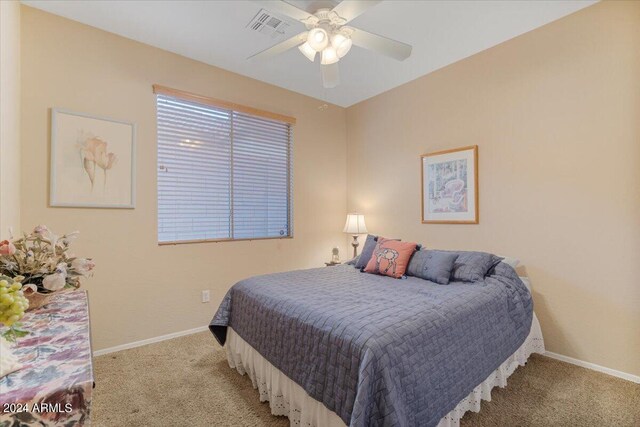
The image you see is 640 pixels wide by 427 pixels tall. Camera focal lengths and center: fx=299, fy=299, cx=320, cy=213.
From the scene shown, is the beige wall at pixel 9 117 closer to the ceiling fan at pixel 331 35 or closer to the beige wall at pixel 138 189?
the beige wall at pixel 138 189

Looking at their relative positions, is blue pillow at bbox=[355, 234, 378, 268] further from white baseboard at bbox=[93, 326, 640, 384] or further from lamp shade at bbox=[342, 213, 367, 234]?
white baseboard at bbox=[93, 326, 640, 384]

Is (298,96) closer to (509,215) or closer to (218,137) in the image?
(218,137)

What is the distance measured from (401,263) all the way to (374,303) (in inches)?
37.0

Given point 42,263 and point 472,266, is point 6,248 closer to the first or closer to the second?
point 42,263

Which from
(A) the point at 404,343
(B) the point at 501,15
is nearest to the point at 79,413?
(A) the point at 404,343

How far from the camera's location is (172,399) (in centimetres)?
190

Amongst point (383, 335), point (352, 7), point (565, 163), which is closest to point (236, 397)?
point (383, 335)

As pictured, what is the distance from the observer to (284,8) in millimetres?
1770

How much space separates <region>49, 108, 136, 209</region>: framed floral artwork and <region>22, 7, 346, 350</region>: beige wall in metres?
0.06

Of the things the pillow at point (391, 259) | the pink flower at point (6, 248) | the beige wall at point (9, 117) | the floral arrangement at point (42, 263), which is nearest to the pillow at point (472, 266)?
the pillow at point (391, 259)

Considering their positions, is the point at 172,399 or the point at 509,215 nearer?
the point at 172,399

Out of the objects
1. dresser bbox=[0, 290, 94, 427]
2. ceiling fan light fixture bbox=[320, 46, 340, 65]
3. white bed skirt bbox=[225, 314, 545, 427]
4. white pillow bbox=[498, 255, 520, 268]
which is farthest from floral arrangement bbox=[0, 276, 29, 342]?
white pillow bbox=[498, 255, 520, 268]

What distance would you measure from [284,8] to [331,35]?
338 millimetres

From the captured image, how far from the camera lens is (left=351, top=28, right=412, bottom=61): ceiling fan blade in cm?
197
